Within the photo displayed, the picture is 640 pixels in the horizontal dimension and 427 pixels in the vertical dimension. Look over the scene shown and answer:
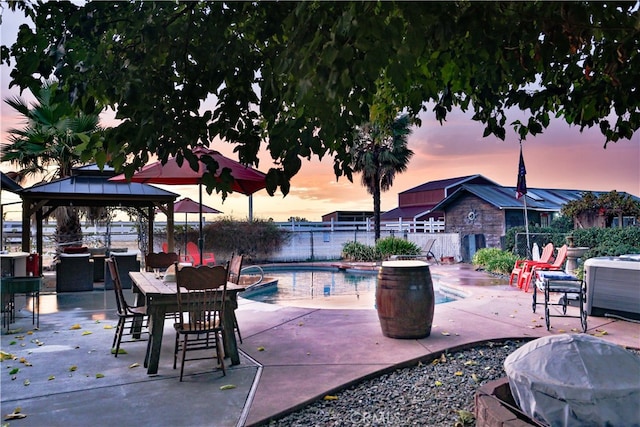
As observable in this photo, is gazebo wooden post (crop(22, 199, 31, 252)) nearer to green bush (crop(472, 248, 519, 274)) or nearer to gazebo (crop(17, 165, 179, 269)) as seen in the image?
gazebo (crop(17, 165, 179, 269))

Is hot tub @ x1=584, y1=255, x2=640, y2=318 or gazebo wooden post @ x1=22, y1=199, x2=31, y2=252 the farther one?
gazebo wooden post @ x1=22, y1=199, x2=31, y2=252

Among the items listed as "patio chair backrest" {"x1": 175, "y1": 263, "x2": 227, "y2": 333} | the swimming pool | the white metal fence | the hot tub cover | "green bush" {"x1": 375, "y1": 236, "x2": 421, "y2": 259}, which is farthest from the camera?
the white metal fence

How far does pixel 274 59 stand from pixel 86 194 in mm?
8354

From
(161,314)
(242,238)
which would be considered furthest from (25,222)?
(242,238)

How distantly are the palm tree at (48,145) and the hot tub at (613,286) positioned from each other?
10.4 metres

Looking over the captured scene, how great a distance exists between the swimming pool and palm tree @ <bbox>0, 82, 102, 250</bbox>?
565 cm

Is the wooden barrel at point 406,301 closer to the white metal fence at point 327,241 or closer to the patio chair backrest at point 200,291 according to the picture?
the patio chair backrest at point 200,291

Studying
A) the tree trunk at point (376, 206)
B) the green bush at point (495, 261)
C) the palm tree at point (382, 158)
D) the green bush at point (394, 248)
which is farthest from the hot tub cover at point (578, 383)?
the palm tree at point (382, 158)

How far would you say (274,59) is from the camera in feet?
8.71

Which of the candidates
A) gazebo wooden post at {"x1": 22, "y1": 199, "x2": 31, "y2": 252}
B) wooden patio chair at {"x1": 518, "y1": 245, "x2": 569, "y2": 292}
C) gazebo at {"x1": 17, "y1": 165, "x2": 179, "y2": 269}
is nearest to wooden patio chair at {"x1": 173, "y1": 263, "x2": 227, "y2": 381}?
gazebo at {"x1": 17, "y1": 165, "x2": 179, "y2": 269}

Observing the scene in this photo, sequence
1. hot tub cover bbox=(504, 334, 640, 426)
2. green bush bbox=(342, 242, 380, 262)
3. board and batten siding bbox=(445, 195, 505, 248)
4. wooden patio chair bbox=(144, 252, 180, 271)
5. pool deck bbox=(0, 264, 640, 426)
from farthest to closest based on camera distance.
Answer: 1. board and batten siding bbox=(445, 195, 505, 248)
2. green bush bbox=(342, 242, 380, 262)
3. wooden patio chair bbox=(144, 252, 180, 271)
4. pool deck bbox=(0, 264, 640, 426)
5. hot tub cover bbox=(504, 334, 640, 426)

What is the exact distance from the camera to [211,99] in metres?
3.18

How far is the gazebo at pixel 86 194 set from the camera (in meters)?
9.62

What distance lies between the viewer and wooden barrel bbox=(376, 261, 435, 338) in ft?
17.7
